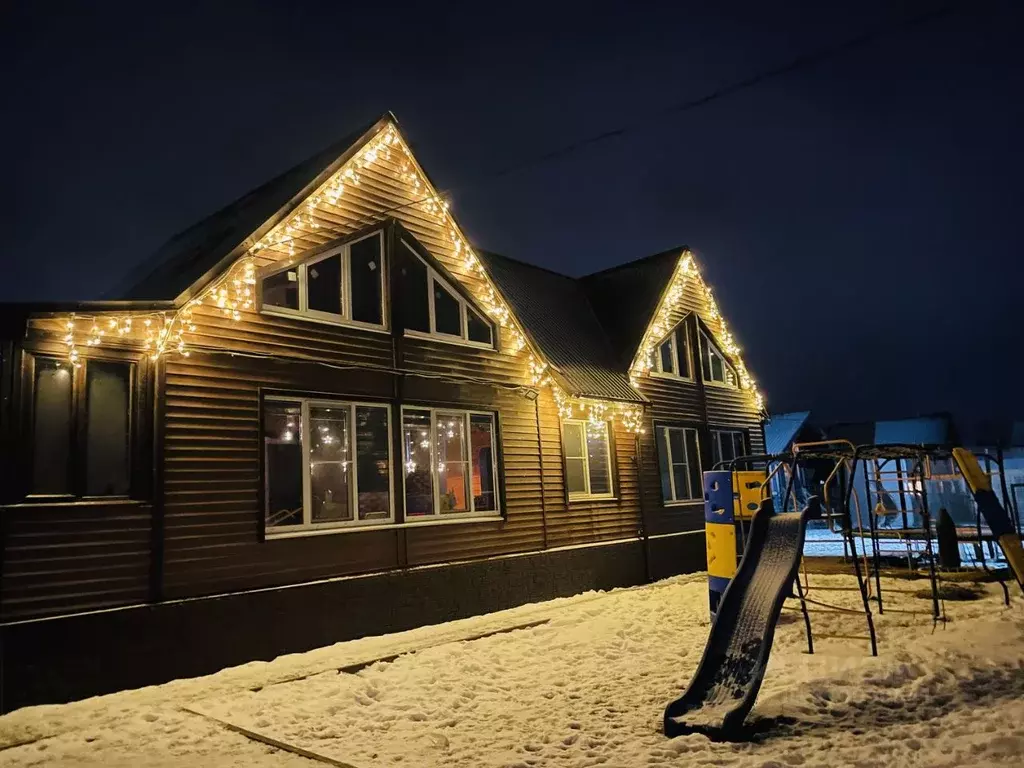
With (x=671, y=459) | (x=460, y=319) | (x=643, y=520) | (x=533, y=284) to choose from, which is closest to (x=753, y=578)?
(x=460, y=319)

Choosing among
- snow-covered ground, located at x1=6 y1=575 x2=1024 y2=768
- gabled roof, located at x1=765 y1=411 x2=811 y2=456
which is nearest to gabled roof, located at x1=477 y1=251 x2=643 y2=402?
snow-covered ground, located at x1=6 y1=575 x2=1024 y2=768

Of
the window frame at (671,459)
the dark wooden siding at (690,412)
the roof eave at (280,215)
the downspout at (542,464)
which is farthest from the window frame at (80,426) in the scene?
the window frame at (671,459)

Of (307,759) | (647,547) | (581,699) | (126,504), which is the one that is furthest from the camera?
(647,547)

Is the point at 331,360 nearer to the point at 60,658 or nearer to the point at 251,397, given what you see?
the point at 251,397

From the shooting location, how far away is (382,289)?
12.1 m

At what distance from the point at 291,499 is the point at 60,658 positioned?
3.34m

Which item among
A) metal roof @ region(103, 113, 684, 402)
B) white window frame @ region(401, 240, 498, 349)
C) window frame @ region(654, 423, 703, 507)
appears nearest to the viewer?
metal roof @ region(103, 113, 684, 402)

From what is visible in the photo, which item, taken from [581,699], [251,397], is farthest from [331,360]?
[581,699]

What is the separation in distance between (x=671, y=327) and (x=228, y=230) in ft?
37.3

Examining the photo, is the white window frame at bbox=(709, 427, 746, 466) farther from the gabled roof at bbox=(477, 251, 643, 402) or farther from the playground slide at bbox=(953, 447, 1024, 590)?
the playground slide at bbox=(953, 447, 1024, 590)

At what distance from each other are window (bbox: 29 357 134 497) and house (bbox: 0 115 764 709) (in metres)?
0.02

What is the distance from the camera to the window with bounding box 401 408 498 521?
12203 mm

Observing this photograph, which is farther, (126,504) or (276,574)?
(276,574)

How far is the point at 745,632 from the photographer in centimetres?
704
